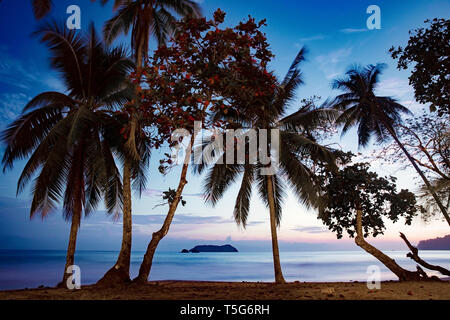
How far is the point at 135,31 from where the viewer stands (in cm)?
1193

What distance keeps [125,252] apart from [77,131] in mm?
3657

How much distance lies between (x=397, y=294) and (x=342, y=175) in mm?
4413

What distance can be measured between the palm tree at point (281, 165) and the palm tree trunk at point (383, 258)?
1.44m

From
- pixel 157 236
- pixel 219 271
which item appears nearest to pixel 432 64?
pixel 157 236

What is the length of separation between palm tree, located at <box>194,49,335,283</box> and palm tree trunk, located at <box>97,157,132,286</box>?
140 inches

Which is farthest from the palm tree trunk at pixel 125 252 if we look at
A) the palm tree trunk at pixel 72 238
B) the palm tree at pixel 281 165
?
the palm tree at pixel 281 165

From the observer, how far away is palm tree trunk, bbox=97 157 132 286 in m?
8.93

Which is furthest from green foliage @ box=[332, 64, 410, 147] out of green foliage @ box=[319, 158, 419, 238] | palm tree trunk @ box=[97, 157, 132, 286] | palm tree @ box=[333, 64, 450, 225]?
palm tree trunk @ box=[97, 157, 132, 286]

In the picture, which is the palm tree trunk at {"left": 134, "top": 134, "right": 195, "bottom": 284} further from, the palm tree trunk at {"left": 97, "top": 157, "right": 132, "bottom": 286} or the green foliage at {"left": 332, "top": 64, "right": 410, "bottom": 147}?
the green foliage at {"left": 332, "top": 64, "right": 410, "bottom": 147}

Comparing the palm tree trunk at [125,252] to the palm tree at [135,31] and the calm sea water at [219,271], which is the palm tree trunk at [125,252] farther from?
the calm sea water at [219,271]

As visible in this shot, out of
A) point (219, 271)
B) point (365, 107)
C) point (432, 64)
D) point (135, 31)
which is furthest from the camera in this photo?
point (219, 271)

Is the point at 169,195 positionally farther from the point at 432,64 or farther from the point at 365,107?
the point at 365,107
